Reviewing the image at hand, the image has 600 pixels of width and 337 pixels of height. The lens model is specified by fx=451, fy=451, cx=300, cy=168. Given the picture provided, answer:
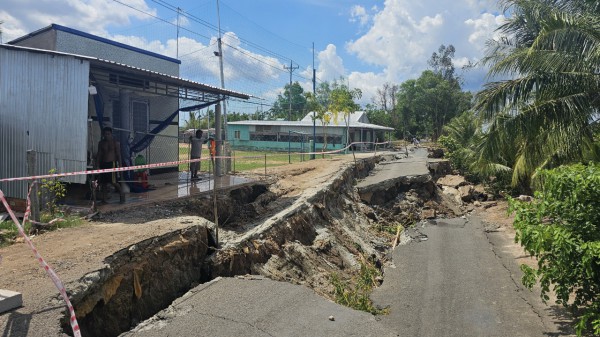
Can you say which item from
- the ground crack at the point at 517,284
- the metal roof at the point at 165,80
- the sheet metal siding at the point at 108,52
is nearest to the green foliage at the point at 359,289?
the ground crack at the point at 517,284

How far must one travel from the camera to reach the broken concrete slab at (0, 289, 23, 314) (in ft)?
15.0

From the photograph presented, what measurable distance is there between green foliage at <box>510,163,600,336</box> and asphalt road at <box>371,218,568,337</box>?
63.0 inches

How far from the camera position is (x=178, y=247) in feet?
23.5

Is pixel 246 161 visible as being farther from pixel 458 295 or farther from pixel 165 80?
pixel 458 295

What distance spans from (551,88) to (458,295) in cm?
556

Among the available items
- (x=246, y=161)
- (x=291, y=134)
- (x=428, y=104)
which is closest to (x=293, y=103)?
(x=428, y=104)

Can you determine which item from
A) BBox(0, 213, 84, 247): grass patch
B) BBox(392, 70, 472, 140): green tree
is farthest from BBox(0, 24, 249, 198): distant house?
BBox(392, 70, 472, 140): green tree

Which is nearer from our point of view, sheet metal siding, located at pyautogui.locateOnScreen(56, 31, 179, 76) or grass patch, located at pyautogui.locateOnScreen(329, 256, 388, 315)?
grass patch, located at pyautogui.locateOnScreen(329, 256, 388, 315)

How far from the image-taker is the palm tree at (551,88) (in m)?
10.4

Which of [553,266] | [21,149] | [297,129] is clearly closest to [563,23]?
[553,266]

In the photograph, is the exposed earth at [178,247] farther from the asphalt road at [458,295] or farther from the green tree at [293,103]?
the green tree at [293,103]

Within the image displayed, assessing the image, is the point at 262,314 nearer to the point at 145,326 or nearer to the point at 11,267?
the point at 145,326

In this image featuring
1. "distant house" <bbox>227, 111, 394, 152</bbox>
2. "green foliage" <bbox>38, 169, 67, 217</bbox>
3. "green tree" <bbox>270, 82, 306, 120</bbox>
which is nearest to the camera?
"green foliage" <bbox>38, 169, 67, 217</bbox>

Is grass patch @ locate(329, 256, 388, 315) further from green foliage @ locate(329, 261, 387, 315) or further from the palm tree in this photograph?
the palm tree
